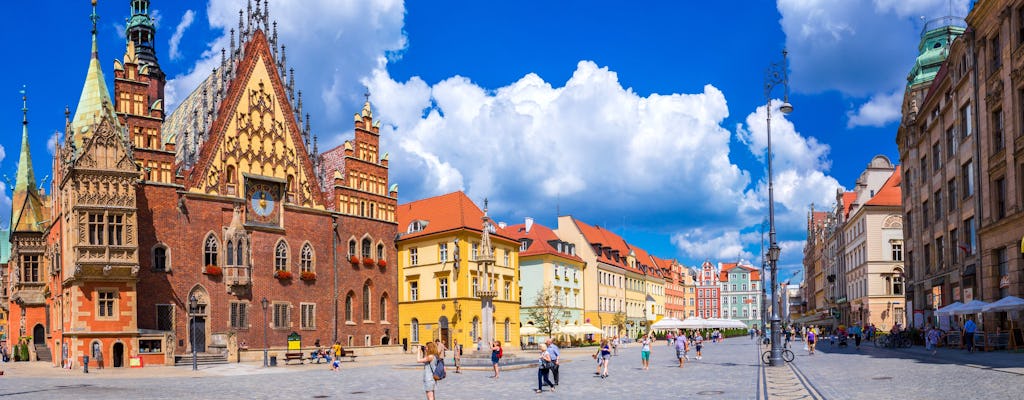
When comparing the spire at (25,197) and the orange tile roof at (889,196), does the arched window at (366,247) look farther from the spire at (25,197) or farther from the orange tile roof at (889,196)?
the orange tile roof at (889,196)

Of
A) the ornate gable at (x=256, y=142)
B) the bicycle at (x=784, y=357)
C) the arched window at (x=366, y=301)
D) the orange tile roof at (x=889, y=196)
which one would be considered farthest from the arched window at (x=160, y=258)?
the orange tile roof at (x=889, y=196)

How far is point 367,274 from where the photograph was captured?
65.1m

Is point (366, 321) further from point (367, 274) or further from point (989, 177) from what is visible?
point (989, 177)

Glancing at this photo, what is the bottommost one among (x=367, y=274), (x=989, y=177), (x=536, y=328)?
(x=536, y=328)

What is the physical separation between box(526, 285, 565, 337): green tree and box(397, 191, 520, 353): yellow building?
12.9ft

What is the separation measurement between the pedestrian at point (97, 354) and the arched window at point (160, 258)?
246 inches

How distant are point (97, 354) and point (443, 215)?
99.4ft

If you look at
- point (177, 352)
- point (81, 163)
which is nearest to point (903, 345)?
point (177, 352)

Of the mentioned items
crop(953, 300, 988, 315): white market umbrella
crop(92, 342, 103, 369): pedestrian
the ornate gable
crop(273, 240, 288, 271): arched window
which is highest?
the ornate gable

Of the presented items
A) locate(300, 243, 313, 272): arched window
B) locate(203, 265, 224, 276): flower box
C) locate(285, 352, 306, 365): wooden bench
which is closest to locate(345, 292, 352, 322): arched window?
locate(300, 243, 313, 272): arched window

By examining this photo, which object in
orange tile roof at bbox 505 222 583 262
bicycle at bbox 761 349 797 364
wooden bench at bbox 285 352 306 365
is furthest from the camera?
orange tile roof at bbox 505 222 583 262

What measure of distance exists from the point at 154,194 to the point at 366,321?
1888 centimetres

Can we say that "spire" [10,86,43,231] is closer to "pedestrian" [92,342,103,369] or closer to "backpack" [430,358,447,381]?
"pedestrian" [92,342,103,369]

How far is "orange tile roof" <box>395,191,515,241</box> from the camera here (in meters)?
68.8
